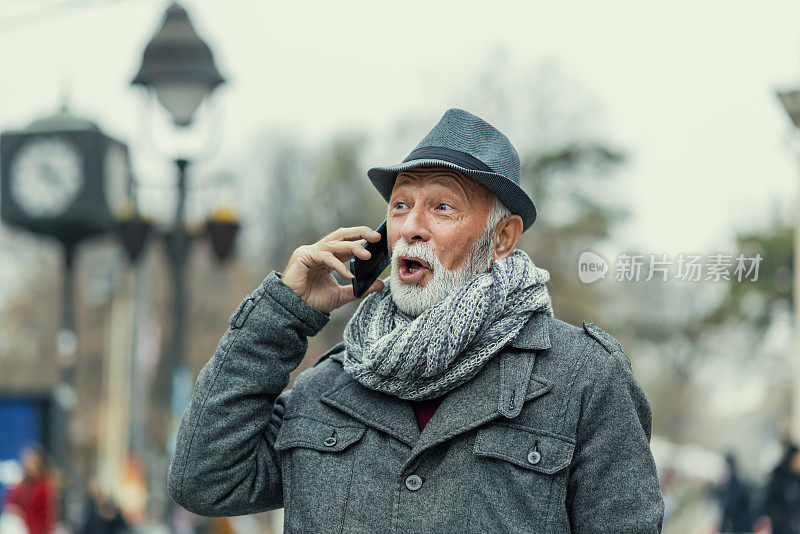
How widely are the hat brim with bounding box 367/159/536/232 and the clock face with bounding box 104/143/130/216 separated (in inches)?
378

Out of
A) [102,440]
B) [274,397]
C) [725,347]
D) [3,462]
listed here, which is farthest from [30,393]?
[102,440]

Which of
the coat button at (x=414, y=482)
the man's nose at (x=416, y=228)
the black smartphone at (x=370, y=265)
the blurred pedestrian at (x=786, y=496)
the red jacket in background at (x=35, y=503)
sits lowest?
the red jacket in background at (x=35, y=503)

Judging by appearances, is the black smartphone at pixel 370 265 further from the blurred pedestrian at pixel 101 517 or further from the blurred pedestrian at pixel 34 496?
the blurred pedestrian at pixel 101 517

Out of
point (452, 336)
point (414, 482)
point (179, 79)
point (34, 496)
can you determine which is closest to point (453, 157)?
point (452, 336)

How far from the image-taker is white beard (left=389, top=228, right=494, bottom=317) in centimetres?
269

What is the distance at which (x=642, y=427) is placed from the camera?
2.58 m

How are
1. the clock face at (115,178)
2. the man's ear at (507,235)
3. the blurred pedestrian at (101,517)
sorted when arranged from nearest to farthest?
the man's ear at (507,235), the clock face at (115,178), the blurred pedestrian at (101,517)

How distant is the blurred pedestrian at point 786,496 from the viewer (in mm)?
9945

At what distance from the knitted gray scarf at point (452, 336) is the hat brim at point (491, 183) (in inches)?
5.8

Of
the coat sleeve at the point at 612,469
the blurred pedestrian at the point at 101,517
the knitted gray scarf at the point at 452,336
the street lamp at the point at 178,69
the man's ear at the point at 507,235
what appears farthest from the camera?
the blurred pedestrian at the point at 101,517

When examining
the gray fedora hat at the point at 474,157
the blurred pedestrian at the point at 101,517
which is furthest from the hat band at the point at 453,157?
the blurred pedestrian at the point at 101,517

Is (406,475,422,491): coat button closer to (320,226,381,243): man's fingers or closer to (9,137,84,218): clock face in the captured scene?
(320,226,381,243): man's fingers

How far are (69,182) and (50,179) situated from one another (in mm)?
243

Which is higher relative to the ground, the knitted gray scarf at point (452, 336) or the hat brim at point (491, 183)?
the hat brim at point (491, 183)
